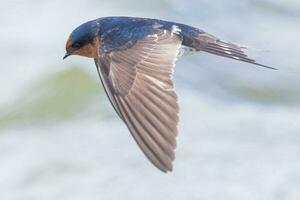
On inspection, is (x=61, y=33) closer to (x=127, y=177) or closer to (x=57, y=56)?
(x=57, y=56)

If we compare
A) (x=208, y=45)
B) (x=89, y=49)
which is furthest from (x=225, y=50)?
(x=89, y=49)

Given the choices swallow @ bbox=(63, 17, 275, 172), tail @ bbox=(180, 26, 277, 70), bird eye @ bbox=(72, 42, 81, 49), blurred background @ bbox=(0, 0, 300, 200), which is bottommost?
blurred background @ bbox=(0, 0, 300, 200)

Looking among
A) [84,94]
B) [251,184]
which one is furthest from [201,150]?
[84,94]

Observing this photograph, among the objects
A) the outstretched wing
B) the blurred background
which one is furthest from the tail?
the blurred background

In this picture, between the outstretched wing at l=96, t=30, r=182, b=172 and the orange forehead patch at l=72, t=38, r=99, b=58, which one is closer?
the outstretched wing at l=96, t=30, r=182, b=172

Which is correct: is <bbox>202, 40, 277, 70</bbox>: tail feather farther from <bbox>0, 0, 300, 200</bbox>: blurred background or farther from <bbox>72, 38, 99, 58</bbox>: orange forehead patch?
<bbox>0, 0, 300, 200</bbox>: blurred background

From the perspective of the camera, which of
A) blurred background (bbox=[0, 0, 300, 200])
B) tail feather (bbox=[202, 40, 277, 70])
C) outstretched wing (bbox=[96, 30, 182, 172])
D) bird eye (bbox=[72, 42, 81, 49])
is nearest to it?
outstretched wing (bbox=[96, 30, 182, 172])

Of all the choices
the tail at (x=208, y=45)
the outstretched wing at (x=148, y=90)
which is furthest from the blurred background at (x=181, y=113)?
the outstretched wing at (x=148, y=90)

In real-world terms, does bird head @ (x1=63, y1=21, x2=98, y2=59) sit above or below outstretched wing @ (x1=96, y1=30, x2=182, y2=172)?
below
